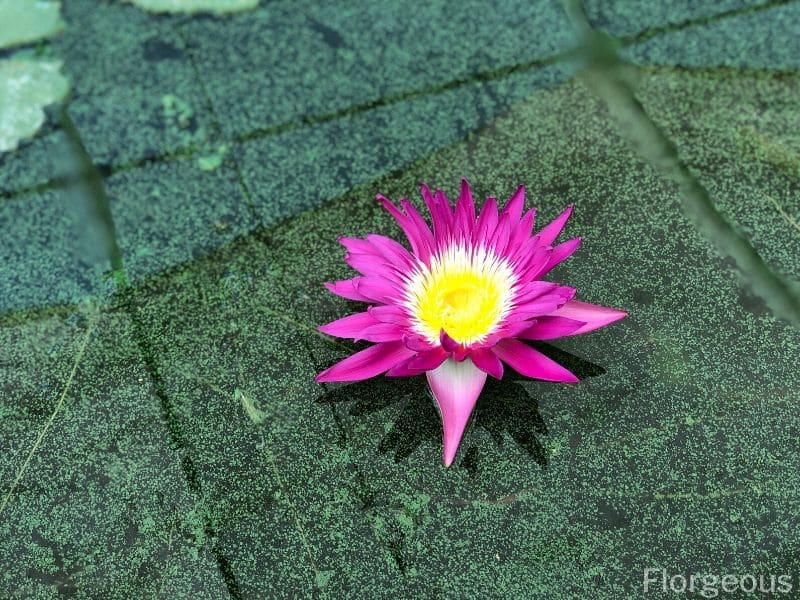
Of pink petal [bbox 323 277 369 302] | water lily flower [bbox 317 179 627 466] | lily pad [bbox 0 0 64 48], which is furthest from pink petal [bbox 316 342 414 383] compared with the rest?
lily pad [bbox 0 0 64 48]

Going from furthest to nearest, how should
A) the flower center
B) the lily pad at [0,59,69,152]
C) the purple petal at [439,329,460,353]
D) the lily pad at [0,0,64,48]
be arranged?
1. the lily pad at [0,0,64,48]
2. the lily pad at [0,59,69,152]
3. the flower center
4. the purple petal at [439,329,460,353]

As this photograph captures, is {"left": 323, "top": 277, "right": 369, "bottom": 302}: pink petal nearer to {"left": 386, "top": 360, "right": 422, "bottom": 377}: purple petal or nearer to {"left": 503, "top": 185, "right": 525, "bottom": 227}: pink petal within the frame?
{"left": 386, "top": 360, "right": 422, "bottom": 377}: purple petal

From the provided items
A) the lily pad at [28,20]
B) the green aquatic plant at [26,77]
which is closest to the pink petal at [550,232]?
the green aquatic plant at [26,77]

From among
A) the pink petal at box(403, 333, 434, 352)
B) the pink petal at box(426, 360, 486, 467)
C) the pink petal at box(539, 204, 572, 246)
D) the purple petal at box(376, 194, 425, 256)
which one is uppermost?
the purple petal at box(376, 194, 425, 256)

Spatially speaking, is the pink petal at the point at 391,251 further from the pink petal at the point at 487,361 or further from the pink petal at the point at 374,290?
the pink petal at the point at 487,361

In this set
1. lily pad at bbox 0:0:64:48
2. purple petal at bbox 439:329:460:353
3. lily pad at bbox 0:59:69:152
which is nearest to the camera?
purple petal at bbox 439:329:460:353

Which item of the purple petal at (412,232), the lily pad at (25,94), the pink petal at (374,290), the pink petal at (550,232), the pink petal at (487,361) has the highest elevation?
the lily pad at (25,94)

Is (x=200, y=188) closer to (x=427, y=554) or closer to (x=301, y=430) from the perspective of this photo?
(x=301, y=430)

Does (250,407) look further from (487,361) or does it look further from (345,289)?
(487,361)
